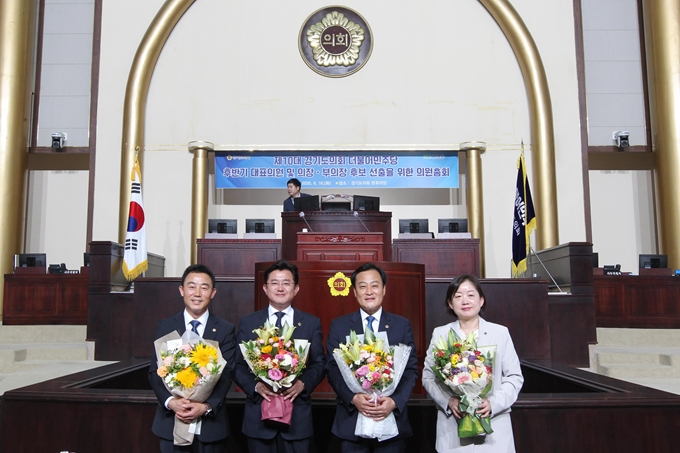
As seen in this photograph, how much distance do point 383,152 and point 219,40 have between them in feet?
9.50

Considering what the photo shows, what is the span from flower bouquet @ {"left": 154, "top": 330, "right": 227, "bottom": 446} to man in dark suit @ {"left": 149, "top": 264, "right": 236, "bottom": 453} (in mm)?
48

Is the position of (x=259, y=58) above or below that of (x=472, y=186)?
above

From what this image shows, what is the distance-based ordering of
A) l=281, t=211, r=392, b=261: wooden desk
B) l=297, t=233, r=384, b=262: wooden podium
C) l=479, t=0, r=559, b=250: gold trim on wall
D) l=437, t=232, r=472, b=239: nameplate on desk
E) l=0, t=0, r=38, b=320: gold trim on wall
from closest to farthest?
l=297, t=233, r=384, b=262: wooden podium
l=281, t=211, r=392, b=261: wooden desk
l=437, t=232, r=472, b=239: nameplate on desk
l=0, t=0, r=38, b=320: gold trim on wall
l=479, t=0, r=559, b=250: gold trim on wall

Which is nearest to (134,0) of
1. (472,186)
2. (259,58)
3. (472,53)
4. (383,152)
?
(259,58)

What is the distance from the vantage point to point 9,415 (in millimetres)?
2623

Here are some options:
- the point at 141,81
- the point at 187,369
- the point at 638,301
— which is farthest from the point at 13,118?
the point at 638,301

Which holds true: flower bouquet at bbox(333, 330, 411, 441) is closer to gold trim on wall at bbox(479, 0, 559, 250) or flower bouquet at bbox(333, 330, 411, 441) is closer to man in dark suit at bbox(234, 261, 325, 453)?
man in dark suit at bbox(234, 261, 325, 453)

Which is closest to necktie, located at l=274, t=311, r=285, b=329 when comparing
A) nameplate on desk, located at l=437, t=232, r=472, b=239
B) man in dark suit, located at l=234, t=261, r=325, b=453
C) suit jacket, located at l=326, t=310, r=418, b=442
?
man in dark suit, located at l=234, t=261, r=325, b=453

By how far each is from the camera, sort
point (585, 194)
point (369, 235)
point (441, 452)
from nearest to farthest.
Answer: point (441, 452)
point (369, 235)
point (585, 194)

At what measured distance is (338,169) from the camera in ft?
26.7

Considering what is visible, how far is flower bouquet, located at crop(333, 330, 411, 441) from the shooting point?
6.61ft

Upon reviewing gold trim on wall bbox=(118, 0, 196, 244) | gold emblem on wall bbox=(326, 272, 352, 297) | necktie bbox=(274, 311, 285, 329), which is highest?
gold trim on wall bbox=(118, 0, 196, 244)

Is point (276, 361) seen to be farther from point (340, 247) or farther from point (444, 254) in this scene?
point (444, 254)

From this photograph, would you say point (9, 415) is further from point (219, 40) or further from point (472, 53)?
point (472, 53)
